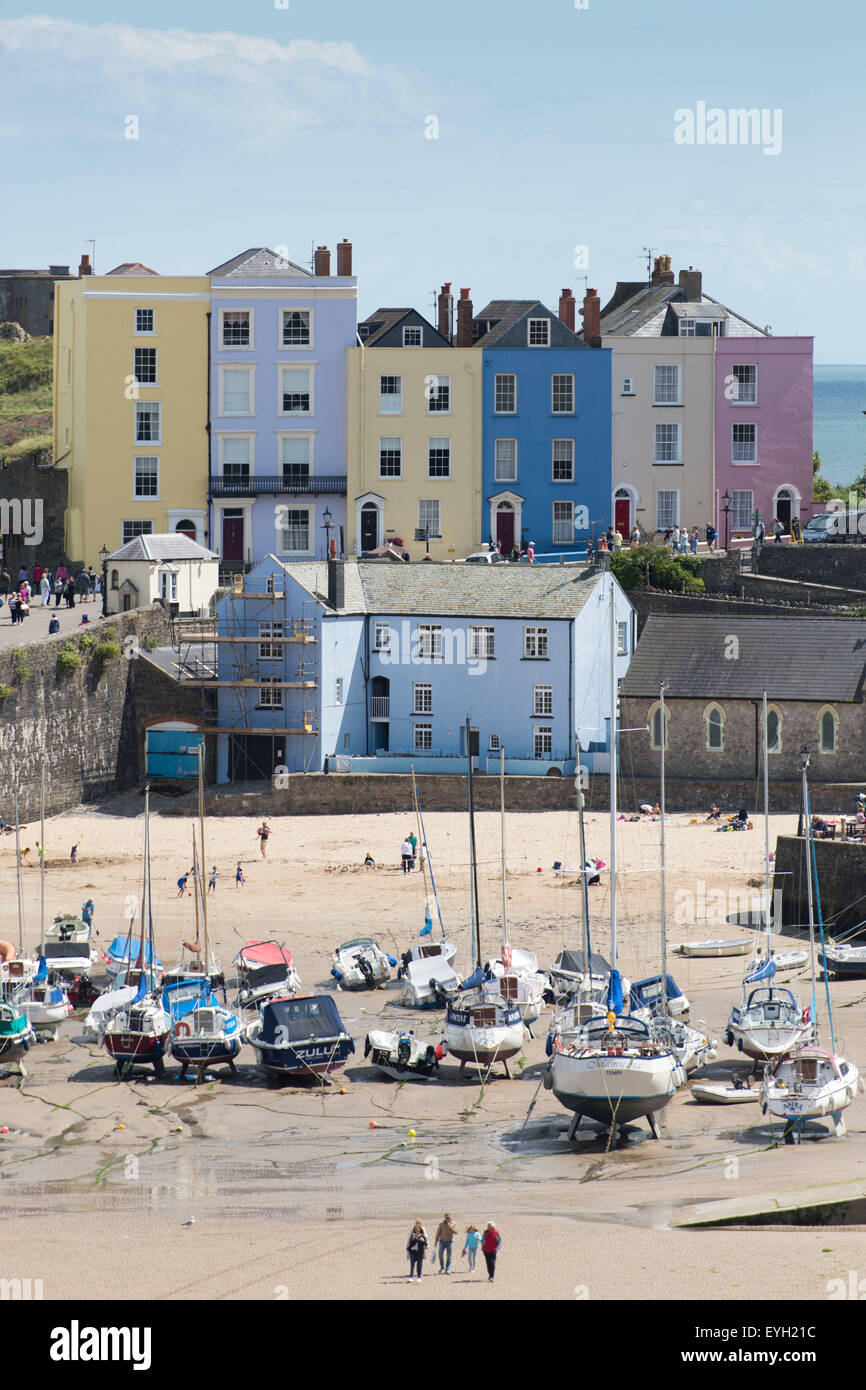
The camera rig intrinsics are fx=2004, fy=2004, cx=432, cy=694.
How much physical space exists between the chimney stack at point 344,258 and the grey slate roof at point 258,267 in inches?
42.0

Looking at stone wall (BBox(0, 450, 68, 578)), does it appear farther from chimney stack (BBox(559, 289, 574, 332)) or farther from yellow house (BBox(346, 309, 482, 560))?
chimney stack (BBox(559, 289, 574, 332))

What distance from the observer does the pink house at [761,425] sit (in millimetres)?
68062

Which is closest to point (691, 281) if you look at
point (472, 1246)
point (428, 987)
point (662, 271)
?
point (662, 271)

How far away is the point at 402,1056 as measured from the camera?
33.6m

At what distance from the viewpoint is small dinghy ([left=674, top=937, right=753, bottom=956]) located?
41188mm

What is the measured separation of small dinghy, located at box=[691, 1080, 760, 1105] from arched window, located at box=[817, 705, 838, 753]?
20690mm

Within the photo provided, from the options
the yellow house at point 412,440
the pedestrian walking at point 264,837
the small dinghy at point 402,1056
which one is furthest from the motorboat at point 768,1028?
the yellow house at point 412,440

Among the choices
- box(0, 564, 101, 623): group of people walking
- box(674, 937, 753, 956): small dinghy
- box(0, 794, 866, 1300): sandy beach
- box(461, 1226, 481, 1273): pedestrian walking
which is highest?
box(0, 564, 101, 623): group of people walking

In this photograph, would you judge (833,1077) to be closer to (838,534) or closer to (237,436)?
(838,534)

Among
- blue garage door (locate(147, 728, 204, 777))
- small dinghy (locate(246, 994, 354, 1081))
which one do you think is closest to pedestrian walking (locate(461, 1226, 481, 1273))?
small dinghy (locate(246, 994, 354, 1081))

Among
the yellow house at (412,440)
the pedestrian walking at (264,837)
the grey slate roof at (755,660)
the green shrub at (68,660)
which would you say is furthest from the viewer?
the yellow house at (412,440)

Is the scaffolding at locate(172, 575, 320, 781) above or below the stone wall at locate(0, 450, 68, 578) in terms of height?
below

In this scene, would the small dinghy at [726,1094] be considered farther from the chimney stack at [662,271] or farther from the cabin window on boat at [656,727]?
the chimney stack at [662,271]

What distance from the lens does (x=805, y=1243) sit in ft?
82.9
